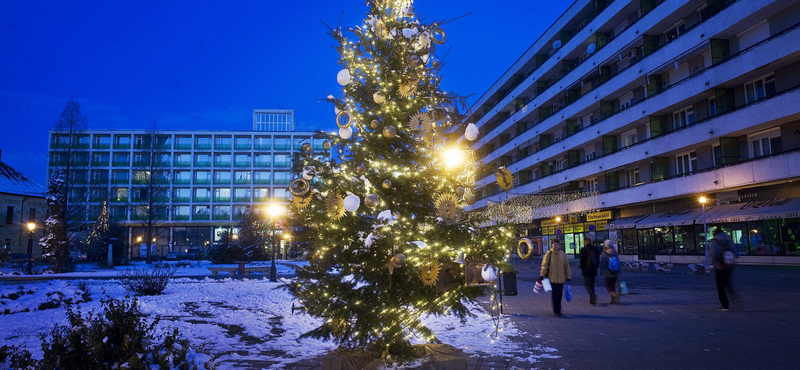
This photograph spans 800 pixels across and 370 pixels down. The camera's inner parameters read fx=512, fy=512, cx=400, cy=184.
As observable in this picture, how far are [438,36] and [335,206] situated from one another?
9.48 ft

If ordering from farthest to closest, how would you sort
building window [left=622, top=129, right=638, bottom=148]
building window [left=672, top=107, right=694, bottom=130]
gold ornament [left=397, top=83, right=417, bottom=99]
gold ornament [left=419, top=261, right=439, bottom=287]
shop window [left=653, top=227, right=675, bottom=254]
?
building window [left=622, top=129, right=638, bottom=148] → shop window [left=653, top=227, right=675, bottom=254] → building window [left=672, top=107, right=694, bottom=130] → gold ornament [left=397, top=83, right=417, bottom=99] → gold ornament [left=419, top=261, right=439, bottom=287]

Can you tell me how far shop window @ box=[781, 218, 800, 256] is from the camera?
24.1 m

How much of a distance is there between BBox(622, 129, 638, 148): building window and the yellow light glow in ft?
109

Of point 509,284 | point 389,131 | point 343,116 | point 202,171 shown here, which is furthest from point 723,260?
point 202,171

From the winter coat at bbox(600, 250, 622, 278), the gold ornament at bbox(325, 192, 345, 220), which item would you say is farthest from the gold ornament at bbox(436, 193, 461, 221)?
the winter coat at bbox(600, 250, 622, 278)

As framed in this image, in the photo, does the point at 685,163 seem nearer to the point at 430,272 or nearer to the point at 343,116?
the point at 343,116

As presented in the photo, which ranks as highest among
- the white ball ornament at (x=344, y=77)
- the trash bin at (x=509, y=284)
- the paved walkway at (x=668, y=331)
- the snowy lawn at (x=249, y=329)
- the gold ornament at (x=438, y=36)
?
the gold ornament at (x=438, y=36)

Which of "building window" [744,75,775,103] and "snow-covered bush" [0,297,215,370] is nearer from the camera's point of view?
"snow-covered bush" [0,297,215,370]

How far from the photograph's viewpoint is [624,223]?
120 ft

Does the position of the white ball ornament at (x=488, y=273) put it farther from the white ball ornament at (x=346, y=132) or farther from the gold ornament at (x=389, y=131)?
the white ball ornament at (x=346, y=132)

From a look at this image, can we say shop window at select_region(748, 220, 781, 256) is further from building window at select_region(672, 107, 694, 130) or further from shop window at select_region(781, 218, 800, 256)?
building window at select_region(672, 107, 694, 130)

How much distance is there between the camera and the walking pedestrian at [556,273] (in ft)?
35.3

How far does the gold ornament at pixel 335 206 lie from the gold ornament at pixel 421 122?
3.92 feet

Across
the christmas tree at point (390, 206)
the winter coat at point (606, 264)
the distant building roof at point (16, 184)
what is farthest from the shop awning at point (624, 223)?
the distant building roof at point (16, 184)
